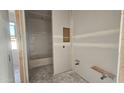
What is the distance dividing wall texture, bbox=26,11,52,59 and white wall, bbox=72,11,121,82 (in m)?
1.12

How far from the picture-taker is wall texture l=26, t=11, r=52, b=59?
10.8 ft

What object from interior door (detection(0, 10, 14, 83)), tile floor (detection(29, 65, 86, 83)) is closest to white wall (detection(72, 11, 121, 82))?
tile floor (detection(29, 65, 86, 83))

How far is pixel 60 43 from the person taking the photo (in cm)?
277

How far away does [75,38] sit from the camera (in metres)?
2.81

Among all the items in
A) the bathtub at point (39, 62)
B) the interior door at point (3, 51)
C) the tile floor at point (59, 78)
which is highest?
the interior door at point (3, 51)

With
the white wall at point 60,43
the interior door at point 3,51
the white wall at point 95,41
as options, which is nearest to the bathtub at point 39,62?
the white wall at point 60,43

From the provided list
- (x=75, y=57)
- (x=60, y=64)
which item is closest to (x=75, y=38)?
(x=75, y=57)

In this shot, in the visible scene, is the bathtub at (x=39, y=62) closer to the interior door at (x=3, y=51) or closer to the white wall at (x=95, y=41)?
the white wall at (x=95, y=41)

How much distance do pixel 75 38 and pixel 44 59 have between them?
147 centimetres

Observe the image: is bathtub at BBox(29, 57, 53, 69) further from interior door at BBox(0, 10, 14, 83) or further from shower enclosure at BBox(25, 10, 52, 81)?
interior door at BBox(0, 10, 14, 83)

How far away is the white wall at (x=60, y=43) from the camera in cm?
266

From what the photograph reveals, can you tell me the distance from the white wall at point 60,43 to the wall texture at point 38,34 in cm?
88
